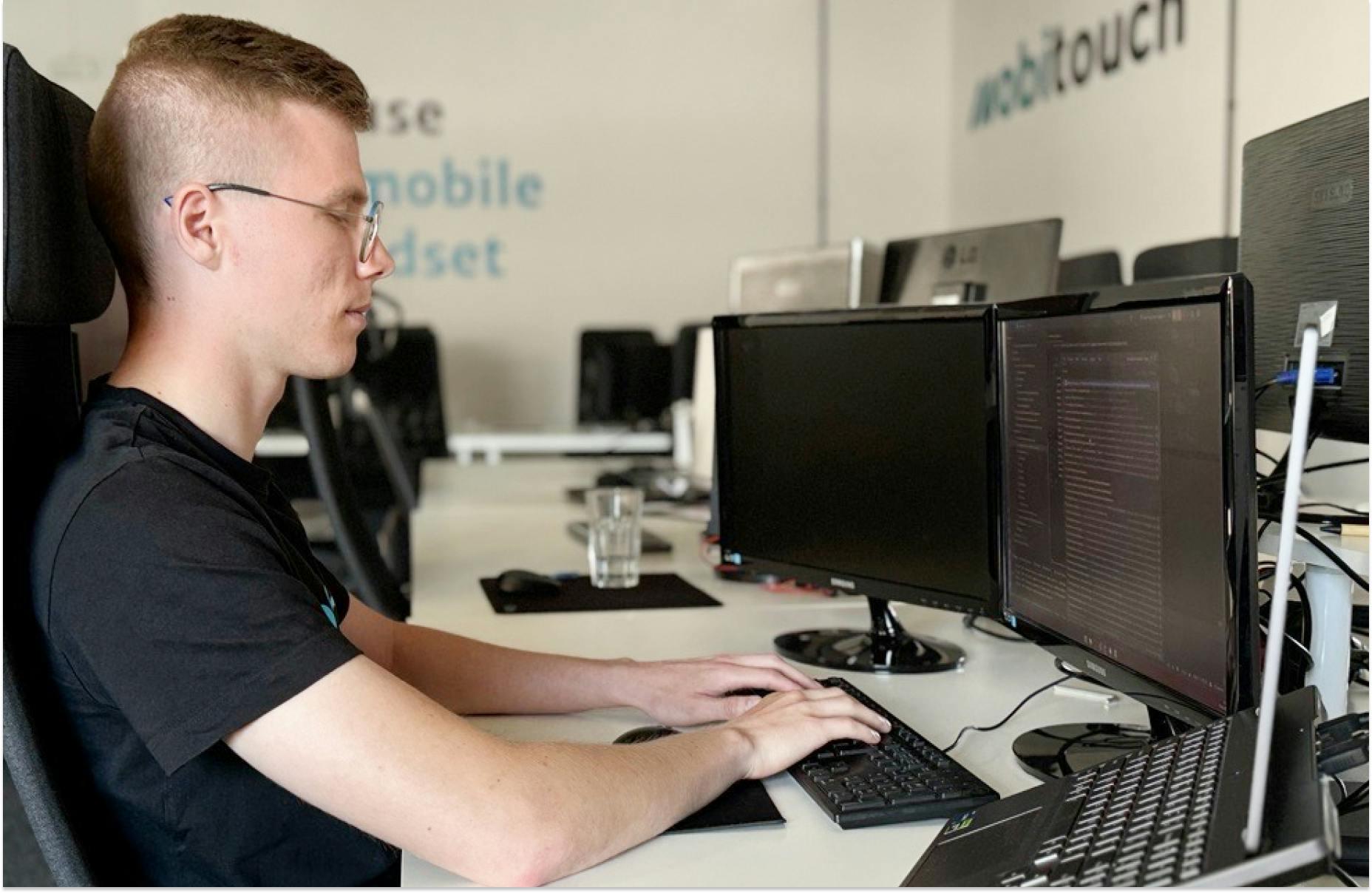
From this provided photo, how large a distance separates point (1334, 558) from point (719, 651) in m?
0.70

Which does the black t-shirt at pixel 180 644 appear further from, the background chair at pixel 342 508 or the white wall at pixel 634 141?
the white wall at pixel 634 141

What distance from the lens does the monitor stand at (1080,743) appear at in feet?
3.55

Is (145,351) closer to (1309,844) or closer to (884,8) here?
(1309,844)

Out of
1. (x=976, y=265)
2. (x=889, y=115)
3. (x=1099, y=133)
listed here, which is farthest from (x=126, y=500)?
(x=889, y=115)

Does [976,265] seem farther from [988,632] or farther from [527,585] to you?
[527,585]

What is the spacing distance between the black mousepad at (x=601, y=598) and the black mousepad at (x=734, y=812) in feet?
2.61

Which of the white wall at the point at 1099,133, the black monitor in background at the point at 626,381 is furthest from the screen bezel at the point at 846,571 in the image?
the black monitor in background at the point at 626,381

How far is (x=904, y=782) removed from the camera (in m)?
1.02

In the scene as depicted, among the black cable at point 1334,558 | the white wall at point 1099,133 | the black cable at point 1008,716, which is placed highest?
the white wall at point 1099,133

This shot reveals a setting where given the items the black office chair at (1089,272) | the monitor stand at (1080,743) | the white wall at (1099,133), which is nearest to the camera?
the monitor stand at (1080,743)

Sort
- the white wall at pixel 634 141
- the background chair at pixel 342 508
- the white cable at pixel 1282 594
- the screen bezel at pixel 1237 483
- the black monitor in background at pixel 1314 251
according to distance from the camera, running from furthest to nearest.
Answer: the white wall at pixel 634 141 < the background chair at pixel 342 508 < the black monitor in background at pixel 1314 251 < the screen bezel at pixel 1237 483 < the white cable at pixel 1282 594

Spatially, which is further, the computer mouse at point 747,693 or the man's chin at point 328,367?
the computer mouse at point 747,693

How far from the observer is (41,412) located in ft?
3.51

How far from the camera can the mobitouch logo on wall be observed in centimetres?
446
